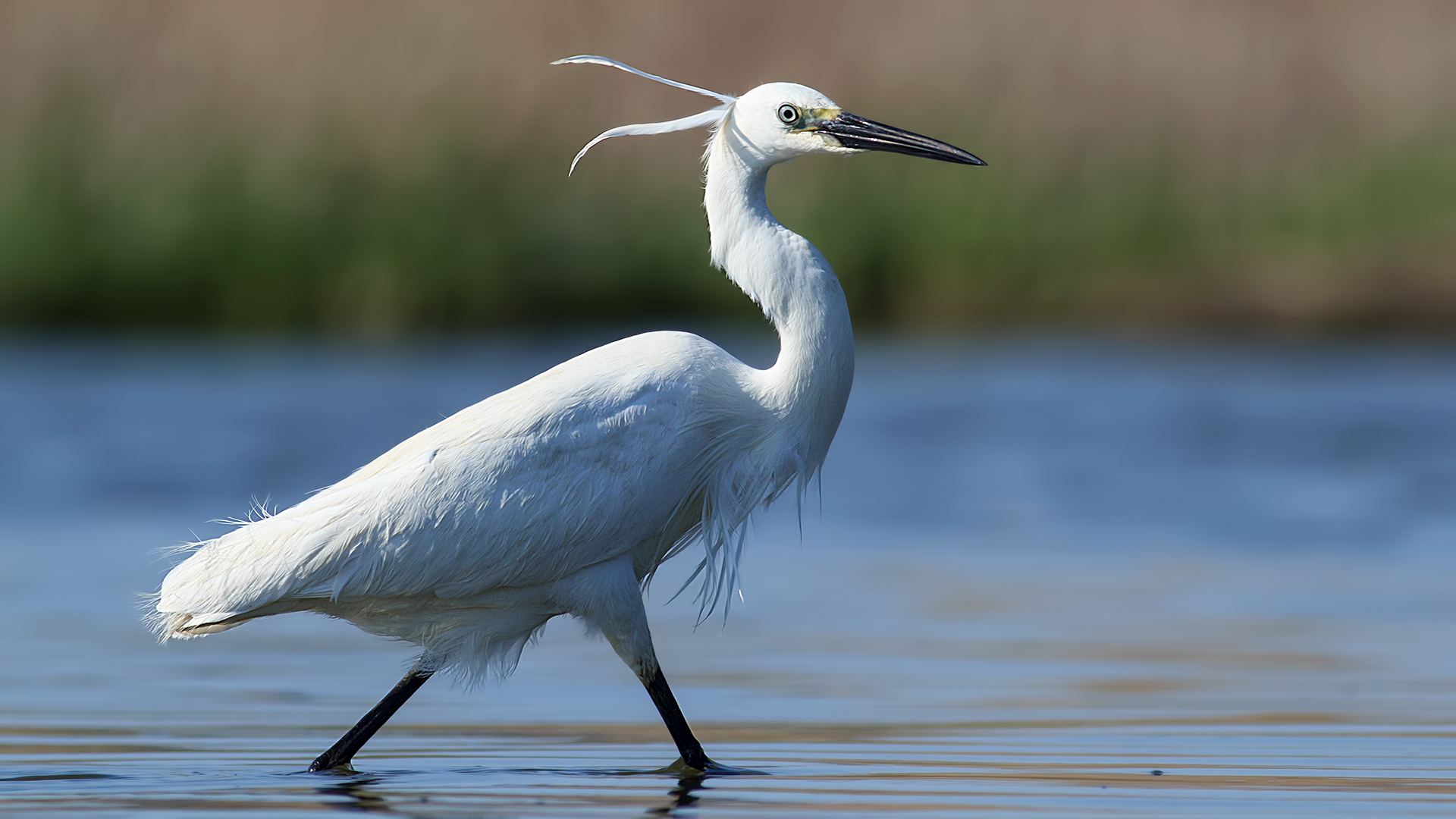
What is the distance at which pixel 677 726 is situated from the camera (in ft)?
20.7

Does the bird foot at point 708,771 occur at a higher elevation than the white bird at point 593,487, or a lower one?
lower

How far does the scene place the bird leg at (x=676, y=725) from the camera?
248 inches

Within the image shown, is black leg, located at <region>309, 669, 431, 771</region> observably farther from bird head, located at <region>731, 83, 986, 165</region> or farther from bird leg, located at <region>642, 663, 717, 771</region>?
bird head, located at <region>731, 83, 986, 165</region>

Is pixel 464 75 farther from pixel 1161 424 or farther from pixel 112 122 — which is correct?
pixel 1161 424

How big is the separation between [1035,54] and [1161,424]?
25.3ft

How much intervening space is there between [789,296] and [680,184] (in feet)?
51.5

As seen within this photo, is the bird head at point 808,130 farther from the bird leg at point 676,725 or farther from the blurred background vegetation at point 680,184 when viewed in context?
the blurred background vegetation at point 680,184

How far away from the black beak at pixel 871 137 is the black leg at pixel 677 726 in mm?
1852

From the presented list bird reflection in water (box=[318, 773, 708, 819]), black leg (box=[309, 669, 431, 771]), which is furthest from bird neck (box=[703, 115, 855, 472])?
bird reflection in water (box=[318, 773, 708, 819])

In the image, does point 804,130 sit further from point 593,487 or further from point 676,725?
point 676,725

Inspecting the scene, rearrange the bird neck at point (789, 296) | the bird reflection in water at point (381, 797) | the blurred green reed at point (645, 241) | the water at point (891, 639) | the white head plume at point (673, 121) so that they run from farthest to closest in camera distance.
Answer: the blurred green reed at point (645, 241) < the white head plume at point (673, 121) < the bird neck at point (789, 296) < the water at point (891, 639) < the bird reflection in water at point (381, 797)

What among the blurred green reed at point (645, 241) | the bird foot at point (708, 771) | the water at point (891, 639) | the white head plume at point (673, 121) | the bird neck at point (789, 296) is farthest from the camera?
the blurred green reed at point (645, 241)

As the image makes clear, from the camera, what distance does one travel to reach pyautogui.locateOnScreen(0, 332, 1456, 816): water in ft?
19.9

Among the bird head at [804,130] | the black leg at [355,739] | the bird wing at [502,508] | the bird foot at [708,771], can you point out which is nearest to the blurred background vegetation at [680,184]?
the bird head at [804,130]
